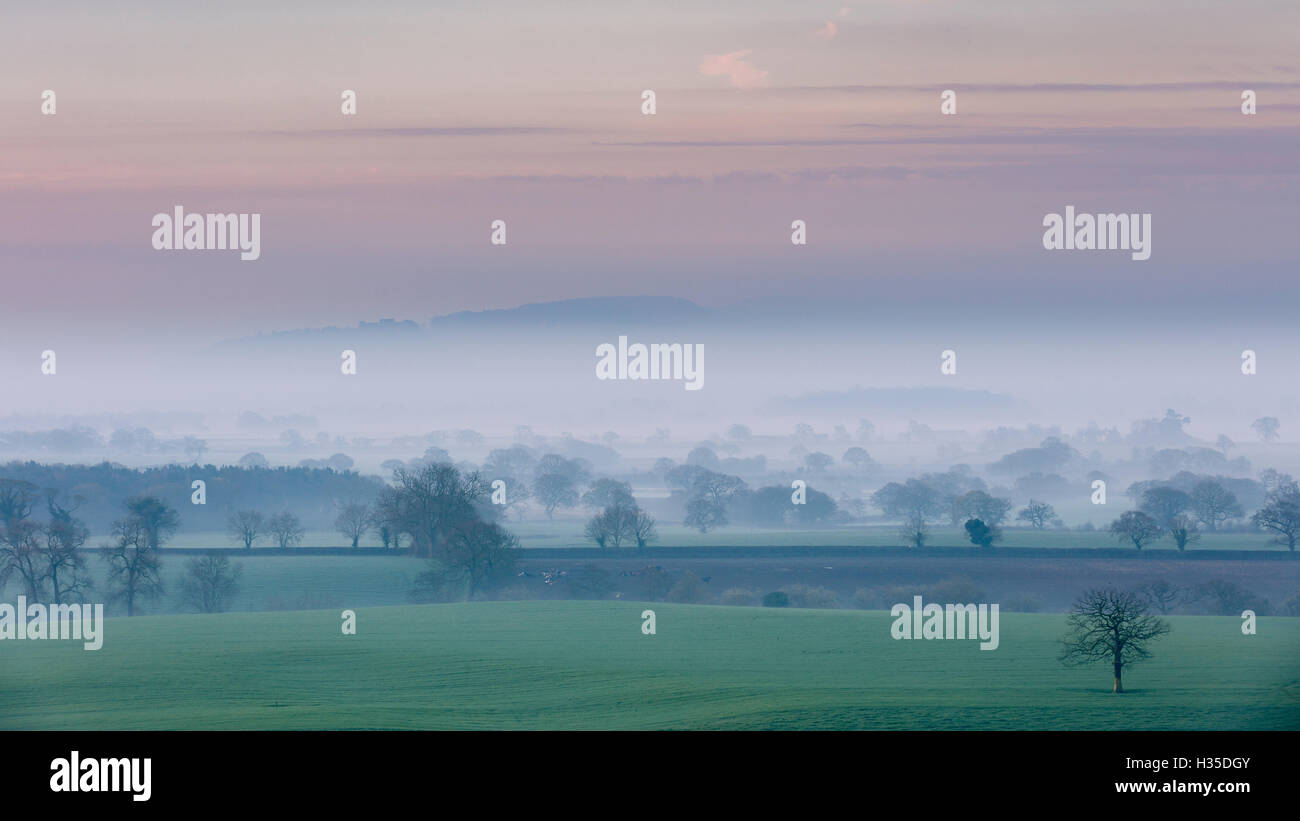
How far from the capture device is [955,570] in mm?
78188

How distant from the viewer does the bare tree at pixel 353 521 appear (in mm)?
90812

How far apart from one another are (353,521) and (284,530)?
4685 millimetres

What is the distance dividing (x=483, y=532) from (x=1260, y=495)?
80.3 metres

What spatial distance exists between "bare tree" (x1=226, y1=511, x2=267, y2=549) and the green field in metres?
31.0

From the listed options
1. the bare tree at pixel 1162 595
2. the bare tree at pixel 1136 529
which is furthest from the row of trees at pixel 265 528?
the bare tree at pixel 1136 529

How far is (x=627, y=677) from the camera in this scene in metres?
42.7

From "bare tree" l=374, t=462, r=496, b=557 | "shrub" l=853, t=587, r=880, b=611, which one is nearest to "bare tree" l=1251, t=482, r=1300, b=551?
"shrub" l=853, t=587, r=880, b=611

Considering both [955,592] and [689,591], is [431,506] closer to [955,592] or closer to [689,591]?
[689,591]

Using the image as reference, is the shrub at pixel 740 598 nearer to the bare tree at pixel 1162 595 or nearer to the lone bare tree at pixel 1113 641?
the bare tree at pixel 1162 595

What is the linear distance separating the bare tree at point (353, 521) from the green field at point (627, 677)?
31.9 meters

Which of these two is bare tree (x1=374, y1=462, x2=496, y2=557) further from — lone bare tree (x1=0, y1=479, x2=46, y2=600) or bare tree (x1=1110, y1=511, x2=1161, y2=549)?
bare tree (x1=1110, y1=511, x2=1161, y2=549)
